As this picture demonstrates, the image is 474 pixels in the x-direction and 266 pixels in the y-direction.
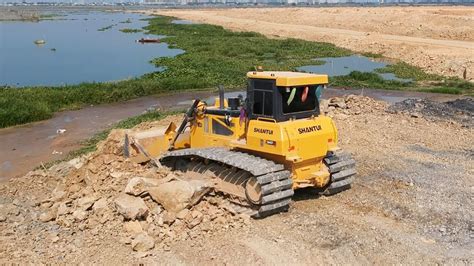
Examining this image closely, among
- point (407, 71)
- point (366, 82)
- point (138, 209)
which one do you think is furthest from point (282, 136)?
point (407, 71)

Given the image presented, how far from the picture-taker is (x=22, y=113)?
73.1 feet

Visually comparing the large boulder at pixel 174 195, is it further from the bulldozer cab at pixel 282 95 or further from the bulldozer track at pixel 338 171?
the bulldozer track at pixel 338 171

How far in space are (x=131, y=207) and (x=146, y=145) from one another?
11.9 feet

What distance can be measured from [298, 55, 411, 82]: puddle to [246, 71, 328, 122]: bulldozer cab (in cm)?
2353

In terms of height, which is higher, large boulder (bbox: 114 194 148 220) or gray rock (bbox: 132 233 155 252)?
large boulder (bbox: 114 194 148 220)

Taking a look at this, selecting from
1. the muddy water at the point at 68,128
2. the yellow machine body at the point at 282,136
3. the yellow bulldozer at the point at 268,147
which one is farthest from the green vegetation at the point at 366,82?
the yellow machine body at the point at 282,136

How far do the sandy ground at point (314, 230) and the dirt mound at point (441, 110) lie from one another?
6.06m

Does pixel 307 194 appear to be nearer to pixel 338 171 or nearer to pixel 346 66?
pixel 338 171

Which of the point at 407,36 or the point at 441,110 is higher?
the point at 441,110

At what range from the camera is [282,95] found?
31.9 ft

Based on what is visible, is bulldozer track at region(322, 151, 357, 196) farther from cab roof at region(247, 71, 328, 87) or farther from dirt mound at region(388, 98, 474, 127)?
dirt mound at region(388, 98, 474, 127)

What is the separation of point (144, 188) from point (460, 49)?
36.6 meters

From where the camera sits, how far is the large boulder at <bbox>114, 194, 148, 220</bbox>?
30.8ft

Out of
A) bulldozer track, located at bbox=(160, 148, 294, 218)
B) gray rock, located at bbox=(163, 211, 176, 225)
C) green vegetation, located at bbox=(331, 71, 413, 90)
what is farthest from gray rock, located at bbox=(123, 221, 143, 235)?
green vegetation, located at bbox=(331, 71, 413, 90)
